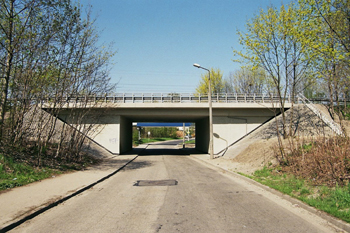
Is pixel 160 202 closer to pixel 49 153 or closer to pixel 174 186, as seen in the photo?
pixel 174 186

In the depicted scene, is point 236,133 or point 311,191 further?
point 236,133

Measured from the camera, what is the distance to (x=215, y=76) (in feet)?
168

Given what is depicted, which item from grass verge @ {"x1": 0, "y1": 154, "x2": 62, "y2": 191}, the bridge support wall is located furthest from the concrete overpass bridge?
grass verge @ {"x1": 0, "y1": 154, "x2": 62, "y2": 191}

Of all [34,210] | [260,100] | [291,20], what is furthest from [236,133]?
[34,210]

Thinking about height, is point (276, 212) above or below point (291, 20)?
below

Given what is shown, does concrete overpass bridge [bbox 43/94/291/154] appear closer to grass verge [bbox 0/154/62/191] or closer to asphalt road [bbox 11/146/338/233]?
Result: grass verge [bbox 0/154/62/191]

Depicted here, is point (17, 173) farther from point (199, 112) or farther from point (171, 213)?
point (199, 112)

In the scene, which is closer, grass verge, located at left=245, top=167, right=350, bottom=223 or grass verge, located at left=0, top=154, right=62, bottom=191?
grass verge, located at left=245, top=167, right=350, bottom=223

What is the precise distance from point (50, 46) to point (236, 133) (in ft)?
69.6

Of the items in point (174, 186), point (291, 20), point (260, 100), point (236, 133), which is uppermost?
point (291, 20)

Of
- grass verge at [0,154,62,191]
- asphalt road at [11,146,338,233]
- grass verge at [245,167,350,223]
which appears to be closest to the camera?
asphalt road at [11,146,338,233]

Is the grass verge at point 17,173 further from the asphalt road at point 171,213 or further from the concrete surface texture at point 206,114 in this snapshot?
the concrete surface texture at point 206,114

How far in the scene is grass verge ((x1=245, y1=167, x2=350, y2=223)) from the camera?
6.26 m

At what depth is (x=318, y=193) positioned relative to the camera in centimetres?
786
